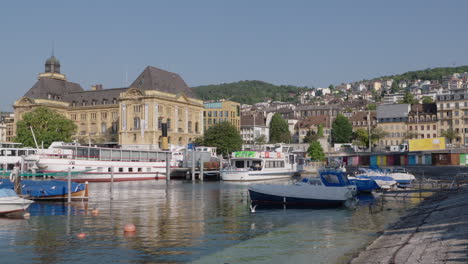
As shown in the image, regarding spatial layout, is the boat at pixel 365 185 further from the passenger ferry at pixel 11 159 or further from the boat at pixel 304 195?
the passenger ferry at pixel 11 159

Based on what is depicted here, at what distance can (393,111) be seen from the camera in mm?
155875

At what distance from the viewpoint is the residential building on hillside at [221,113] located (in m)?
174

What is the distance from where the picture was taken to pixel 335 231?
29.5 meters

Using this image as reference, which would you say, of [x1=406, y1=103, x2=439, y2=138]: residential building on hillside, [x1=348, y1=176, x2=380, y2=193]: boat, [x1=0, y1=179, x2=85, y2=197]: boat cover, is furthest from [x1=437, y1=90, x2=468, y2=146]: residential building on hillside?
[x1=0, y1=179, x2=85, y2=197]: boat cover

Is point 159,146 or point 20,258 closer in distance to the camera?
point 20,258

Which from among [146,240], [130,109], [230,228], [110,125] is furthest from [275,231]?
[110,125]

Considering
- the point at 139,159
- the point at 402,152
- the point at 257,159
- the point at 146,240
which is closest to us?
the point at 146,240

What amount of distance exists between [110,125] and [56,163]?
7111 centimetres

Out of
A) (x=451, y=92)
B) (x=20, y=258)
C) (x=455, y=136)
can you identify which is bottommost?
(x=20, y=258)

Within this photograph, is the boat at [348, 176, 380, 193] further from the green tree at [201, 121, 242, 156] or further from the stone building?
the stone building

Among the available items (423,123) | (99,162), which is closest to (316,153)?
(423,123)

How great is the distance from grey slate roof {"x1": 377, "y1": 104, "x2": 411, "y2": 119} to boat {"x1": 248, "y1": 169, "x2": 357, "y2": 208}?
11990 cm

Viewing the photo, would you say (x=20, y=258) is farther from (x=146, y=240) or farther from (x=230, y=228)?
(x=230, y=228)

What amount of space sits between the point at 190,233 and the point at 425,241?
12.7 m
